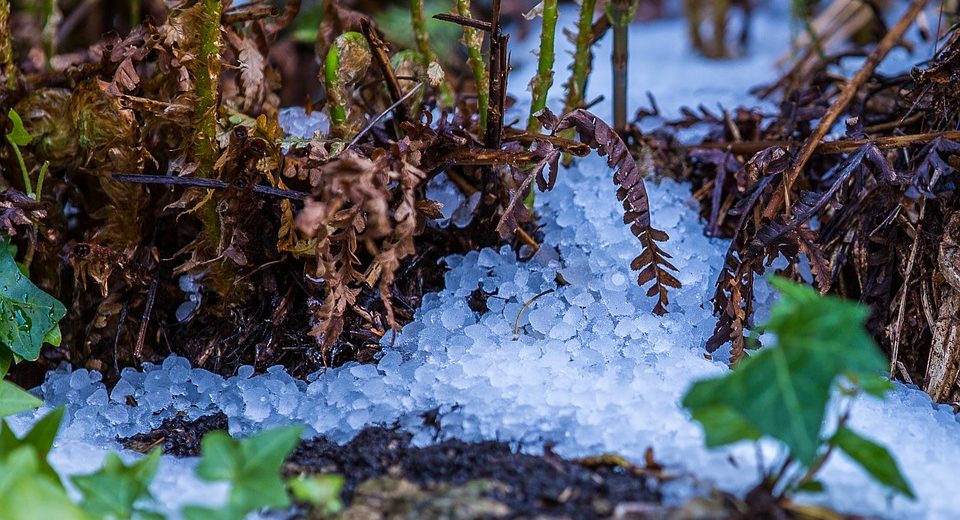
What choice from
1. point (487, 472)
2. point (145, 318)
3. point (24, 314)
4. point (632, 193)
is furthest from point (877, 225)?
point (24, 314)

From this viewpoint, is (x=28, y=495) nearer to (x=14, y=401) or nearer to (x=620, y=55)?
(x=14, y=401)

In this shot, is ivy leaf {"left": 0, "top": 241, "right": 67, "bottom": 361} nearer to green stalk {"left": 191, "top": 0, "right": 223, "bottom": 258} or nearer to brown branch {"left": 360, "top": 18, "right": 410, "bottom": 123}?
green stalk {"left": 191, "top": 0, "right": 223, "bottom": 258}

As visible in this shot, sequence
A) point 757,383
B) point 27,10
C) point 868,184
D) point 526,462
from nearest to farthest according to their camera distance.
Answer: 1. point 757,383
2. point 526,462
3. point 868,184
4. point 27,10

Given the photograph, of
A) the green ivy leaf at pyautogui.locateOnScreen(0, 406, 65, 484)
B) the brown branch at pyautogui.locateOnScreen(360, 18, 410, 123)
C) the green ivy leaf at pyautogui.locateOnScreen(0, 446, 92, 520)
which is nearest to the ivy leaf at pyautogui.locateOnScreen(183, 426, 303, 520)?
the green ivy leaf at pyautogui.locateOnScreen(0, 446, 92, 520)

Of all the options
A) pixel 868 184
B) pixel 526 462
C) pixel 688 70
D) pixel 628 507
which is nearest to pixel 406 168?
pixel 526 462

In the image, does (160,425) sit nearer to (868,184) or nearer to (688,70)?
(868,184)

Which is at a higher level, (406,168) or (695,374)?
(406,168)
